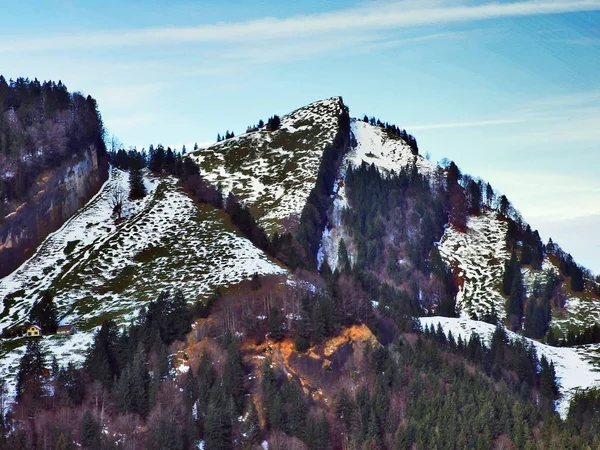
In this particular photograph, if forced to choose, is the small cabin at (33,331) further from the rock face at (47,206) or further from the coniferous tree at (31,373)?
the rock face at (47,206)

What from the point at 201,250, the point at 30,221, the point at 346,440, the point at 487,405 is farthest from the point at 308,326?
the point at 30,221

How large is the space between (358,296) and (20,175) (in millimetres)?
69202

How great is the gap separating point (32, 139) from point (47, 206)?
1629 centimetres

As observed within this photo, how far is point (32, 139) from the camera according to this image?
185m

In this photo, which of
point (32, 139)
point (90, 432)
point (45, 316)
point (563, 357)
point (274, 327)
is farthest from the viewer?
point (563, 357)

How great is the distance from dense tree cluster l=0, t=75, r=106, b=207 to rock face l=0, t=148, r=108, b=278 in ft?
5.78

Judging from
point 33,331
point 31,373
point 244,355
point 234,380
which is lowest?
point 234,380

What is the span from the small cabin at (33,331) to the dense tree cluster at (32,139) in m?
33.9

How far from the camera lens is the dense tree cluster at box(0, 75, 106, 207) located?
17538 cm

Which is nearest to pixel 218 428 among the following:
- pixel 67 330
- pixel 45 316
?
pixel 67 330

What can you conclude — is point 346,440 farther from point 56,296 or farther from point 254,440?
point 56,296

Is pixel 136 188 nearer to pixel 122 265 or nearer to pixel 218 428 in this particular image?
pixel 122 265

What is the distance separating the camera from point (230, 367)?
124188 millimetres

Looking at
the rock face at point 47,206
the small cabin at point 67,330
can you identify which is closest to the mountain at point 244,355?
the small cabin at point 67,330
